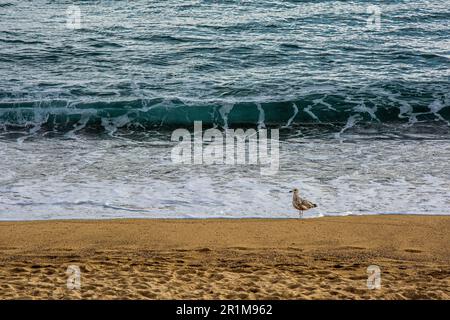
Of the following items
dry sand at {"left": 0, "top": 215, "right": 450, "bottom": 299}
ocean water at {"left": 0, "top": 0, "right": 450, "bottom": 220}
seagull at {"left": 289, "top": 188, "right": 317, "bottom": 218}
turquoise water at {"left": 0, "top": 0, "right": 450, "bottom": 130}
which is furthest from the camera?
turquoise water at {"left": 0, "top": 0, "right": 450, "bottom": 130}

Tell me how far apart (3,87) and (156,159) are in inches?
268

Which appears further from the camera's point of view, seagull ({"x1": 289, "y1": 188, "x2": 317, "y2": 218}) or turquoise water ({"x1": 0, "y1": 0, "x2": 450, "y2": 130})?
turquoise water ({"x1": 0, "y1": 0, "x2": 450, "y2": 130})

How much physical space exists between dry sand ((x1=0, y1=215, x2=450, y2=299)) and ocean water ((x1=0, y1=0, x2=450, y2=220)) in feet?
1.74

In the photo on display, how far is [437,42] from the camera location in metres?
21.1

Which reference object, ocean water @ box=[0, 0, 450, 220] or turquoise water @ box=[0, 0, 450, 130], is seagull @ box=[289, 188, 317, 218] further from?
turquoise water @ box=[0, 0, 450, 130]

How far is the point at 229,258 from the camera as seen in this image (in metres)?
7.68

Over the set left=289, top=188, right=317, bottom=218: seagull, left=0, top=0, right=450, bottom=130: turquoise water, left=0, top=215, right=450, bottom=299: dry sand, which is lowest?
left=0, top=215, right=450, bottom=299: dry sand

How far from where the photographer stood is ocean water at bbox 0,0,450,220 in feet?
32.6

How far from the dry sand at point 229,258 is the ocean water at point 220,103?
1.74 feet

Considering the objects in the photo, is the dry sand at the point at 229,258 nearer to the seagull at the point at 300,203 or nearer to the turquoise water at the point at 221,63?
the seagull at the point at 300,203

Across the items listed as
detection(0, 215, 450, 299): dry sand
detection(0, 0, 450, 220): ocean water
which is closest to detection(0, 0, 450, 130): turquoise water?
detection(0, 0, 450, 220): ocean water

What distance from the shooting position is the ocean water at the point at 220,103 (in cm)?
995
